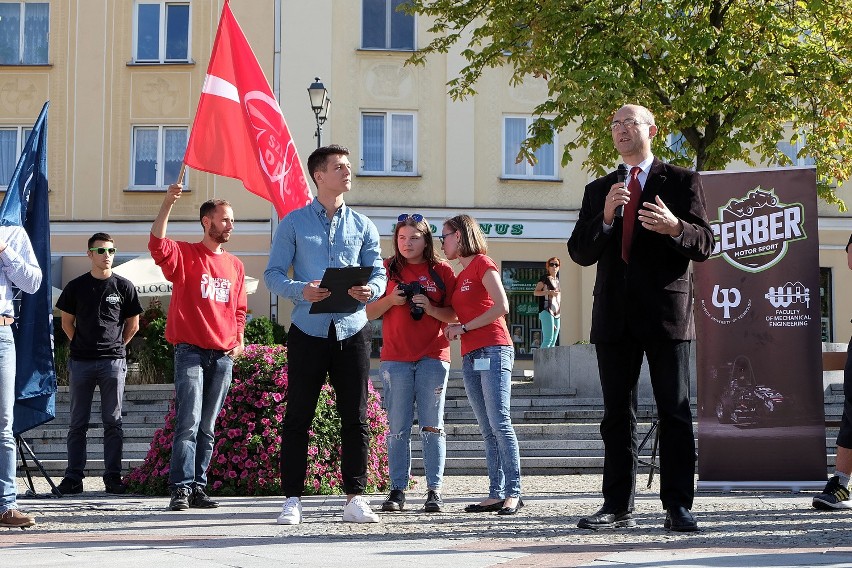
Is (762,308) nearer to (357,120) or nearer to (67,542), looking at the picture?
(67,542)

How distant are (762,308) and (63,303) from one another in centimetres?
593

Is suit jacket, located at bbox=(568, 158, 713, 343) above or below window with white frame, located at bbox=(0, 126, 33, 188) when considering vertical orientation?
below

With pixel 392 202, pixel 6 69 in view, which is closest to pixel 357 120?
pixel 392 202

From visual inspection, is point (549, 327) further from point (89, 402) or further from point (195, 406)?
point (195, 406)

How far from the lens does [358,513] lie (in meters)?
7.21

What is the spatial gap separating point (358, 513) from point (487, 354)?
1560mm

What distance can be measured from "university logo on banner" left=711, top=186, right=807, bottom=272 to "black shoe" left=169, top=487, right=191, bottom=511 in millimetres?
4456

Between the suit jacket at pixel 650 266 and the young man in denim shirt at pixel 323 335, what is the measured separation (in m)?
1.39

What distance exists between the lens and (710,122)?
17.1 metres

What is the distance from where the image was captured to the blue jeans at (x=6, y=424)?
7.18 meters

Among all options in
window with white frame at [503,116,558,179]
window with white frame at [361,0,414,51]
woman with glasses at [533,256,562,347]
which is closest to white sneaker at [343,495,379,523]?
woman with glasses at [533,256,562,347]

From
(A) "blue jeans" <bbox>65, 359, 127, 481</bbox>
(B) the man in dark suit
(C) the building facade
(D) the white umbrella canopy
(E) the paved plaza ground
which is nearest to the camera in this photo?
(E) the paved plaza ground

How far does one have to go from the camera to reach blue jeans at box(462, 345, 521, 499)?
321 inches

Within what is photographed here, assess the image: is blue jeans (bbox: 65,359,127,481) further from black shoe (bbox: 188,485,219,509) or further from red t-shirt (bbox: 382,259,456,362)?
red t-shirt (bbox: 382,259,456,362)
